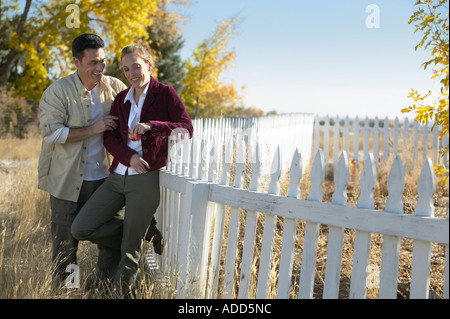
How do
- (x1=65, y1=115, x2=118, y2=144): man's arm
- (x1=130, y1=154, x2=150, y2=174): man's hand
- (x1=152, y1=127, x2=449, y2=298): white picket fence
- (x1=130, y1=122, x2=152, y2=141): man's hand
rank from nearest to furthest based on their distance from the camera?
1. (x1=152, y1=127, x2=449, y2=298): white picket fence
2. (x1=130, y1=122, x2=152, y2=141): man's hand
3. (x1=130, y1=154, x2=150, y2=174): man's hand
4. (x1=65, y1=115, x2=118, y2=144): man's arm

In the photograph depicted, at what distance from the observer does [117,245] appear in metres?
3.53

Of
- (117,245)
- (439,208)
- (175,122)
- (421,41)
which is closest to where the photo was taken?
(421,41)

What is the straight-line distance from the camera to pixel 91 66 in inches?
138

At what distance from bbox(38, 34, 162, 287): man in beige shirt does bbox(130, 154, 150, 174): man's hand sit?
0.44m

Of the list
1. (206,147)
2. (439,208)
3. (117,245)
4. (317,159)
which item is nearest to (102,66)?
(206,147)

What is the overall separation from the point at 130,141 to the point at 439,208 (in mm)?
4709

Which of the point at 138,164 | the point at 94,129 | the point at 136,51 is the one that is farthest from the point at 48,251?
the point at 136,51

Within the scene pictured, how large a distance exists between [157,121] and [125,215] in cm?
75

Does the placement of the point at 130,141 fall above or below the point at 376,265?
above

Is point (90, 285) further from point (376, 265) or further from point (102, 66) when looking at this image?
point (376, 265)

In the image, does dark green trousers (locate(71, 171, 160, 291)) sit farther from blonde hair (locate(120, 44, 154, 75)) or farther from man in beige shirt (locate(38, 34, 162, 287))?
blonde hair (locate(120, 44, 154, 75))

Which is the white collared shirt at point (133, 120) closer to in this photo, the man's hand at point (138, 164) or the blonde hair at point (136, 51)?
the man's hand at point (138, 164)

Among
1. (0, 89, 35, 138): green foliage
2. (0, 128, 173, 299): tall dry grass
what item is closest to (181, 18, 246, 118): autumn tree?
(0, 89, 35, 138): green foliage

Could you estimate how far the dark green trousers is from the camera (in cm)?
326
